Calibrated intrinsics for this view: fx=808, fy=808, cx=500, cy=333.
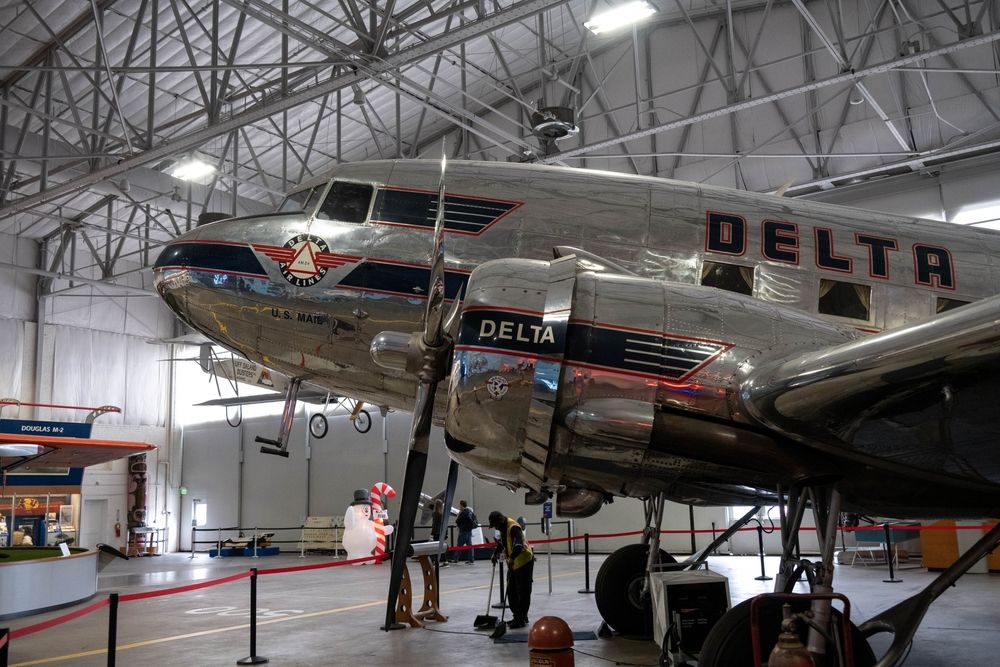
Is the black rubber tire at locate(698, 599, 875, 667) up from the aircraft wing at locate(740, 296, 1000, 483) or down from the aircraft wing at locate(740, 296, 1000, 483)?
down

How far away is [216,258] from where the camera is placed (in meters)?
7.12

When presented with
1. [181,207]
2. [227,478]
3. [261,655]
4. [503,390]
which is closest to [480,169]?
[503,390]

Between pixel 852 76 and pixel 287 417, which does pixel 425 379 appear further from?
pixel 852 76

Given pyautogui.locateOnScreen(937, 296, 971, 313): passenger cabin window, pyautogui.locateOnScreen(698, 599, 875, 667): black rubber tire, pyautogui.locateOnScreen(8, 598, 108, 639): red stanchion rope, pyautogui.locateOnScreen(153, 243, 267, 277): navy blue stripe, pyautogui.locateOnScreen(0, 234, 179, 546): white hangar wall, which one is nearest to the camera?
pyautogui.locateOnScreen(698, 599, 875, 667): black rubber tire

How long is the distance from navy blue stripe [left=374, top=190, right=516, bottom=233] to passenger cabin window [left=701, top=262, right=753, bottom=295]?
1.76 meters

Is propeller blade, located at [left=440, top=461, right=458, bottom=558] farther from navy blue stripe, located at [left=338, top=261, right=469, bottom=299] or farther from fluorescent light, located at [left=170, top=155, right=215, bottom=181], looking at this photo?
fluorescent light, located at [left=170, top=155, right=215, bottom=181]

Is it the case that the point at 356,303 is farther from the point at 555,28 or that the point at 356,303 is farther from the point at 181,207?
the point at 181,207

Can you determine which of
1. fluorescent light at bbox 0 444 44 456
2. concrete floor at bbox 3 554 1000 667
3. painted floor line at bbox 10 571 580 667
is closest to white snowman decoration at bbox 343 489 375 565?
concrete floor at bbox 3 554 1000 667

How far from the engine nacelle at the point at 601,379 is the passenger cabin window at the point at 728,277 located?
1.48 m

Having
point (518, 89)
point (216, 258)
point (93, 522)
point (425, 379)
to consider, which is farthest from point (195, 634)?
point (93, 522)

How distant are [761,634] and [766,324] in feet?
6.49

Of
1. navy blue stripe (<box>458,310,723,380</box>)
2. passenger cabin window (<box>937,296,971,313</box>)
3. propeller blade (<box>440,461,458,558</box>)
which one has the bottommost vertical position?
propeller blade (<box>440,461,458,558</box>)

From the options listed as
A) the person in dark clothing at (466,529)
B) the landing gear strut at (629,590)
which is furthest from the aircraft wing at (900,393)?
the person in dark clothing at (466,529)

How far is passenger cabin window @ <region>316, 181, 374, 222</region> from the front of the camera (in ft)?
23.9
